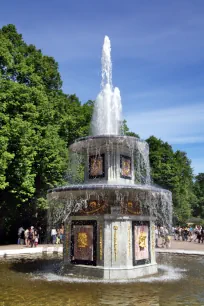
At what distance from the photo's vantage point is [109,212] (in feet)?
52.3

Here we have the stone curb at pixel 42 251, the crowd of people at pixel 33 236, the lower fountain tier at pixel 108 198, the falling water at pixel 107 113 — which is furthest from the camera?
the crowd of people at pixel 33 236

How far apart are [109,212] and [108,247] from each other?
157 centimetres

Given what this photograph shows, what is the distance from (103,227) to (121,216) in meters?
0.97

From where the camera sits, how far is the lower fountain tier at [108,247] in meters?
15.4

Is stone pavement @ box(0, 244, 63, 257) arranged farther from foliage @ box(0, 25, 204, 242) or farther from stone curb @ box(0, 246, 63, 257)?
foliage @ box(0, 25, 204, 242)

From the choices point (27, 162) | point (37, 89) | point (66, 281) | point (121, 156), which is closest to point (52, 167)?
point (27, 162)

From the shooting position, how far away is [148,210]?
17906 millimetres

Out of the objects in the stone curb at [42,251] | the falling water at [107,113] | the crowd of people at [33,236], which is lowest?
the stone curb at [42,251]

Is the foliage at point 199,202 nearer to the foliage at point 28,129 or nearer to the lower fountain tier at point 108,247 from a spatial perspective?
the foliage at point 28,129

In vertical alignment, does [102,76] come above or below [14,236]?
above

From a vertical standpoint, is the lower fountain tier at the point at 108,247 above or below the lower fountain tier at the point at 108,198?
below

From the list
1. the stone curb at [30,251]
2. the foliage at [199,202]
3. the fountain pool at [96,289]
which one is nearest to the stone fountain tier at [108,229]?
the fountain pool at [96,289]

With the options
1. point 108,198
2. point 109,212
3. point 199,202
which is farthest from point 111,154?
point 199,202

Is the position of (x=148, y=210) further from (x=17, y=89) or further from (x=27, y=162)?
(x=17, y=89)
